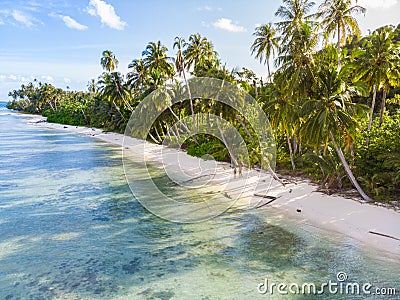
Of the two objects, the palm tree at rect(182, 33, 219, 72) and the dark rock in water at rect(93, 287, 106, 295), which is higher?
the palm tree at rect(182, 33, 219, 72)

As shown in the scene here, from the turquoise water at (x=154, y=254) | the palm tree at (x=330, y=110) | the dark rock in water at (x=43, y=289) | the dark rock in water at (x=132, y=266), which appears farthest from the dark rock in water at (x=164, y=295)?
the palm tree at (x=330, y=110)

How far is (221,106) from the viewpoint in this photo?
2395 cm

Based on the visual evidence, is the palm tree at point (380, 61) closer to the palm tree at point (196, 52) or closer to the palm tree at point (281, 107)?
the palm tree at point (281, 107)

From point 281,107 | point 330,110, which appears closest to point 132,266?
point 330,110

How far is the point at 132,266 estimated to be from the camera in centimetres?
1163

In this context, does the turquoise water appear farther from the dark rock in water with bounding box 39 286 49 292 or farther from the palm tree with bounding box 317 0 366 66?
the palm tree with bounding box 317 0 366 66

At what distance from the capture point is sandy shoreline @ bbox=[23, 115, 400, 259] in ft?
41.7

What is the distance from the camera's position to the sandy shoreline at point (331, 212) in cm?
1272

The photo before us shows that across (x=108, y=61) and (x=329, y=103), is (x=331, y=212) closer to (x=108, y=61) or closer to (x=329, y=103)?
(x=329, y=103)

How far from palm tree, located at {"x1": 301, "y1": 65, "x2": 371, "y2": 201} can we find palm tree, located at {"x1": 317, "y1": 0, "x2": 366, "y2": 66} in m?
10.3

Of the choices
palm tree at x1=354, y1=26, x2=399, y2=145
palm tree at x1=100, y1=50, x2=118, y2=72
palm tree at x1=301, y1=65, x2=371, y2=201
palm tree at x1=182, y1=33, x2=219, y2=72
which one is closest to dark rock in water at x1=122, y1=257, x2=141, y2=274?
palm tree at x1=301, y1=65, x2=371, y2=201

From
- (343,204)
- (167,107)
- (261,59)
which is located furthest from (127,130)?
(343,204)

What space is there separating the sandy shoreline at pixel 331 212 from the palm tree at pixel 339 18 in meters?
12.9

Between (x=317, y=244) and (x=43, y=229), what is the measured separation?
12880mm
